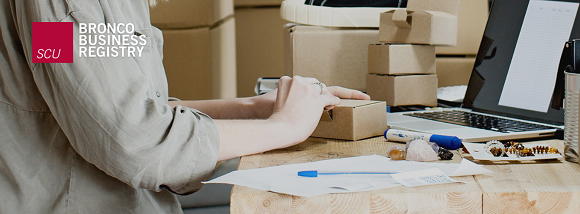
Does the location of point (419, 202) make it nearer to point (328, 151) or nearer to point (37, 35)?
point (328, 151)

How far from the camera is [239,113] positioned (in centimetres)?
97

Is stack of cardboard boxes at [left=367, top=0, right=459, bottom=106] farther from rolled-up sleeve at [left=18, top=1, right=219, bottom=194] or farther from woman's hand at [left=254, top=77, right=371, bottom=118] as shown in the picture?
rolled-up sleeve at [left=18, top=1, right=219, bottom=194]

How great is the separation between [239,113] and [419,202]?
53 cm

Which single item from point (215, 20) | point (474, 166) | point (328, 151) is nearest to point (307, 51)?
point (328, 151)

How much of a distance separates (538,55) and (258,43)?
5.54ft

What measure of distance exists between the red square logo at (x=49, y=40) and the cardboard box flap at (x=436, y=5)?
948 mm

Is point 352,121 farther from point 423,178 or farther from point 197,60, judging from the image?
point 197,60

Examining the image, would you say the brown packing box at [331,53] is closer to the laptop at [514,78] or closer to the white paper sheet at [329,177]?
the laptop at [514,78]

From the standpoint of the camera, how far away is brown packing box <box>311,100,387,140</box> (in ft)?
2.69

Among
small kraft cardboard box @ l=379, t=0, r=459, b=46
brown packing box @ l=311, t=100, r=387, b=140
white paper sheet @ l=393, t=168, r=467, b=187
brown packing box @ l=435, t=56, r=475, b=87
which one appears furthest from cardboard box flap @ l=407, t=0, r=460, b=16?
white paper sheet @ l=393, t=168, r=467, b=187

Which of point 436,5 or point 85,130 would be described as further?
point 436,5

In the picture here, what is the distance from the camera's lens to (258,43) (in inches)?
100

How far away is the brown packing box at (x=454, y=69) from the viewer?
1642 millimetres

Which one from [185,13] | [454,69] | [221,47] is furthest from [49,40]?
[221,47]
